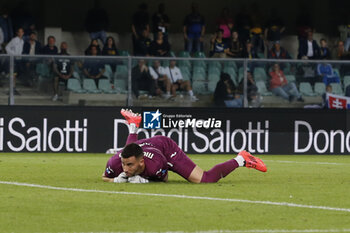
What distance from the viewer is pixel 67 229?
25.8ft

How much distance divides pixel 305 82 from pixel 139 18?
8.10 meters

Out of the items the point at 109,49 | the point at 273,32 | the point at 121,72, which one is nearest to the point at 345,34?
the point at 273,32

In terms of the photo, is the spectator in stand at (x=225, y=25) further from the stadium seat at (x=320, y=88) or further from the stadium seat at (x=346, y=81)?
the stadium seat at (x=346, y=81)

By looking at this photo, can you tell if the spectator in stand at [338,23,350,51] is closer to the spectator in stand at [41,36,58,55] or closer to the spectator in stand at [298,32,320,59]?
the spectator in stand at [298,32,320,59]

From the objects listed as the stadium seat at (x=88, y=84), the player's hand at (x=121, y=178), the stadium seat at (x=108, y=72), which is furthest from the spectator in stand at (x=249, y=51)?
the player's hand at (x=121, y=178)

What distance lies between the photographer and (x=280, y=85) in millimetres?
20031

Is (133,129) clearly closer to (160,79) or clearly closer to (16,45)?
(160,79)

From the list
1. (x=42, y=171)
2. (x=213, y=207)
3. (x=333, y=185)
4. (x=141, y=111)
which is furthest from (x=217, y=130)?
(x=213, y=207)

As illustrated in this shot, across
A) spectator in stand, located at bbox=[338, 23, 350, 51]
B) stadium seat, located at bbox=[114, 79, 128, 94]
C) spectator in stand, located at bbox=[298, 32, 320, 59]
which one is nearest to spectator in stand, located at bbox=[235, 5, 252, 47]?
spectator in stand, located at bbox=[298, 32, 320, 59]

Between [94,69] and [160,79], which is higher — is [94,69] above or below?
above

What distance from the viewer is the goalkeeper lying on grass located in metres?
11.3

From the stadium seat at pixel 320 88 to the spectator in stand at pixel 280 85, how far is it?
1.48 feet

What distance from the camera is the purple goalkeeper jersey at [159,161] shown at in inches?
455

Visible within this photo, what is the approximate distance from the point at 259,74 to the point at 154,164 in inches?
354
